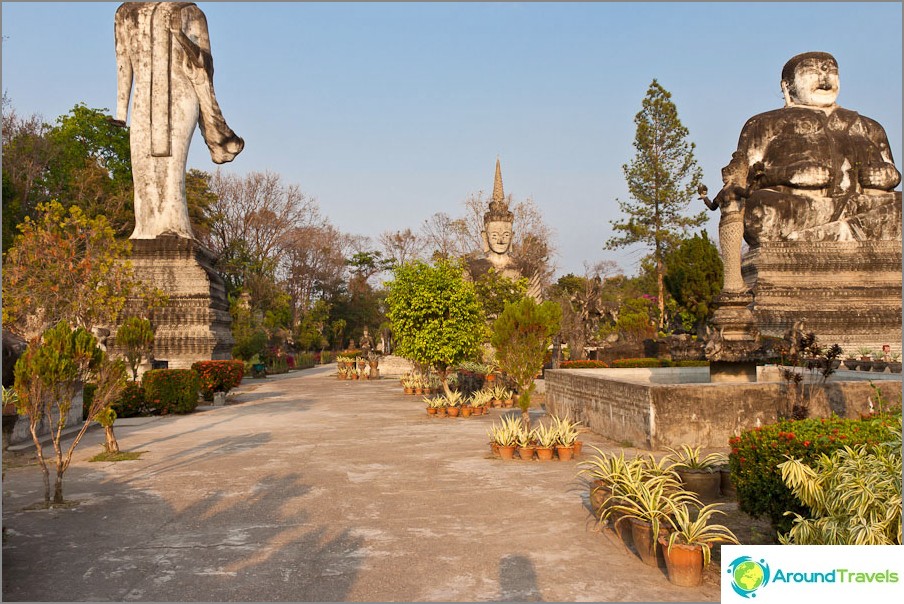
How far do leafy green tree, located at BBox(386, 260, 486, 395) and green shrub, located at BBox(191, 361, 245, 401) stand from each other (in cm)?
474

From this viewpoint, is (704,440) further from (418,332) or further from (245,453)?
(418,332)

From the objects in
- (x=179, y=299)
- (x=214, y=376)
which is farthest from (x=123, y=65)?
(x=214, y=376)

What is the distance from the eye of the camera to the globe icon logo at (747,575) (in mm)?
3488

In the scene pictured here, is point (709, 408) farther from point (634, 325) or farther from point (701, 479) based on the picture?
point (634, 325)

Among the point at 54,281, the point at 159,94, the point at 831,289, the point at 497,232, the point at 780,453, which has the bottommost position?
the point at 780,453

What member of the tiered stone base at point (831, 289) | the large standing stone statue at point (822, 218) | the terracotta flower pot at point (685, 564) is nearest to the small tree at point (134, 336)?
the terracotta flower pot at point (685, 564)

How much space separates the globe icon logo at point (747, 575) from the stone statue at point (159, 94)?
20.5 m

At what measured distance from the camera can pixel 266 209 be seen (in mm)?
43719

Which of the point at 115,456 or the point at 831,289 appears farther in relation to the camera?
the point at 831,289

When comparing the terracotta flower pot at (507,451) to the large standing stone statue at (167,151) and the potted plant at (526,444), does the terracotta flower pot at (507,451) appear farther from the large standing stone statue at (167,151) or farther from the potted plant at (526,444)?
the large standing stone statue at (167,151)

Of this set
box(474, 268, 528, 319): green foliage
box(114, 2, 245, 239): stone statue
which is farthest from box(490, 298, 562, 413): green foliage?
box(474, 268, 528, 319): green foliage

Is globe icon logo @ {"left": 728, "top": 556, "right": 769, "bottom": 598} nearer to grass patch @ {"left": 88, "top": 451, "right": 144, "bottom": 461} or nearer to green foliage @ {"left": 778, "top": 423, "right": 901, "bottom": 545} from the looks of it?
green foliage @ {"left": 778, "top": 423, "right": 901, "bottom": 545}

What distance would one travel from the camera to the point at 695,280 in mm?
30688

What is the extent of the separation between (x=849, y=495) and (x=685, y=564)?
1.11 m
